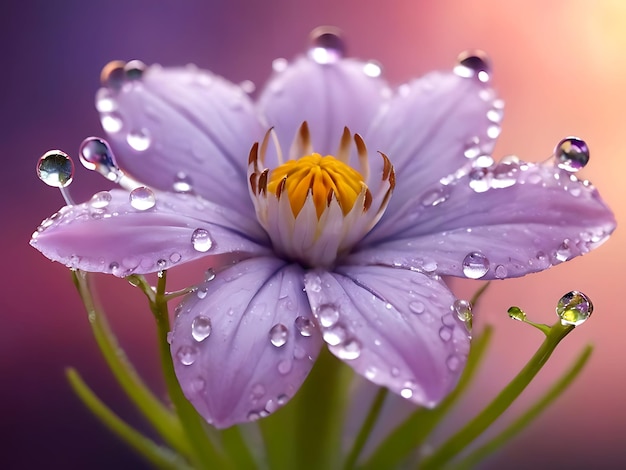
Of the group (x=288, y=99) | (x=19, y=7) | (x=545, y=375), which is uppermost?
(x=288, y=99)

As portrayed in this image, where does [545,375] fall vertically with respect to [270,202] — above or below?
below

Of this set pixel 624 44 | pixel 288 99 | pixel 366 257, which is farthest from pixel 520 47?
pixel 366 257

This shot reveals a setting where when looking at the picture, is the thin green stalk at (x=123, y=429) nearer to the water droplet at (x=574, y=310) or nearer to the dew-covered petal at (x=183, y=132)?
the dew-covered petal at (x=183, y=132)

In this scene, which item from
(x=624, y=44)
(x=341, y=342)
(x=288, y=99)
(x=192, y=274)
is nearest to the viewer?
(x=341, y=342)

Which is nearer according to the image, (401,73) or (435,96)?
(435,96)

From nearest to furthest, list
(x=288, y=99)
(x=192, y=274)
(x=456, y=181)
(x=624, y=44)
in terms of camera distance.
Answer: (x=456, y=181) → (x=288, y=99) → (x=192, y=274) → (x=624, y=44)

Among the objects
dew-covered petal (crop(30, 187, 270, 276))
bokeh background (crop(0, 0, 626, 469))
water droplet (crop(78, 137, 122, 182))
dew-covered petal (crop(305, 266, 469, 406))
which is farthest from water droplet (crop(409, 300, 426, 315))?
bokeh background (crop(0, 0, 626, 469))

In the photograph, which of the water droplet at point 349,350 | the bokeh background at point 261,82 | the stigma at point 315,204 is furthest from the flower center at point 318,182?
the bokeh background at point 261,82

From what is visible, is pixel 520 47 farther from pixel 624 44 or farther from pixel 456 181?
pixel 456 181
